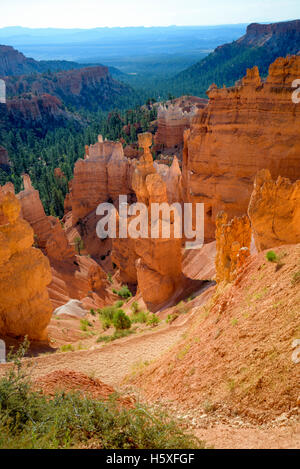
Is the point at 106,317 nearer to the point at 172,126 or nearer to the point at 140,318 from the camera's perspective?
the point at 140,318

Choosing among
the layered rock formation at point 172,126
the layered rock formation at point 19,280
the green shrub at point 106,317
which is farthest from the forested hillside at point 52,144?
the layered rock formation at point 19,280

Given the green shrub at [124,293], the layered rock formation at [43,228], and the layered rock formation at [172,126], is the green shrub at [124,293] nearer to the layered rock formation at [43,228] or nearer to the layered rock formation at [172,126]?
the layered rock formation at [43,228]

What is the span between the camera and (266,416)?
4.43m

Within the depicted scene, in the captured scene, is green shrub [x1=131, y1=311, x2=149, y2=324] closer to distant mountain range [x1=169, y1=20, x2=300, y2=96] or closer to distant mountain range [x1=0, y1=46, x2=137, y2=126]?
distant mountain range [x1=0, y1=46, x2=137, y2=126]

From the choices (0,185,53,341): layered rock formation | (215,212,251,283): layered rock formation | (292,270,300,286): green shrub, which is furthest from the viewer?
(0,185,53,341): layered rock formation

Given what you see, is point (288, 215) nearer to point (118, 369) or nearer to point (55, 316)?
point (118, 369)

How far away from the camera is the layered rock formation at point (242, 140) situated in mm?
15156

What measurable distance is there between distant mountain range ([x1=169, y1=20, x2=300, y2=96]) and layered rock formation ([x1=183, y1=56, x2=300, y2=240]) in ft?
264

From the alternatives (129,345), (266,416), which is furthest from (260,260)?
(129,345)

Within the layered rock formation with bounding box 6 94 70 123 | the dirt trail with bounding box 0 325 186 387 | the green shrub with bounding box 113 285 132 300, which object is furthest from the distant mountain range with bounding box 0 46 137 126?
the dirt trail with bounding box 0 325 186 387

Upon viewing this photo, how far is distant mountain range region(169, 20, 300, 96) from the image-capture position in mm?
97250

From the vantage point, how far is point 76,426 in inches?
176

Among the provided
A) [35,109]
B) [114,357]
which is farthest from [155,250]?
[35,109]

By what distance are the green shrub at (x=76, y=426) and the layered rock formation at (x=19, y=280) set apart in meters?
5.81
